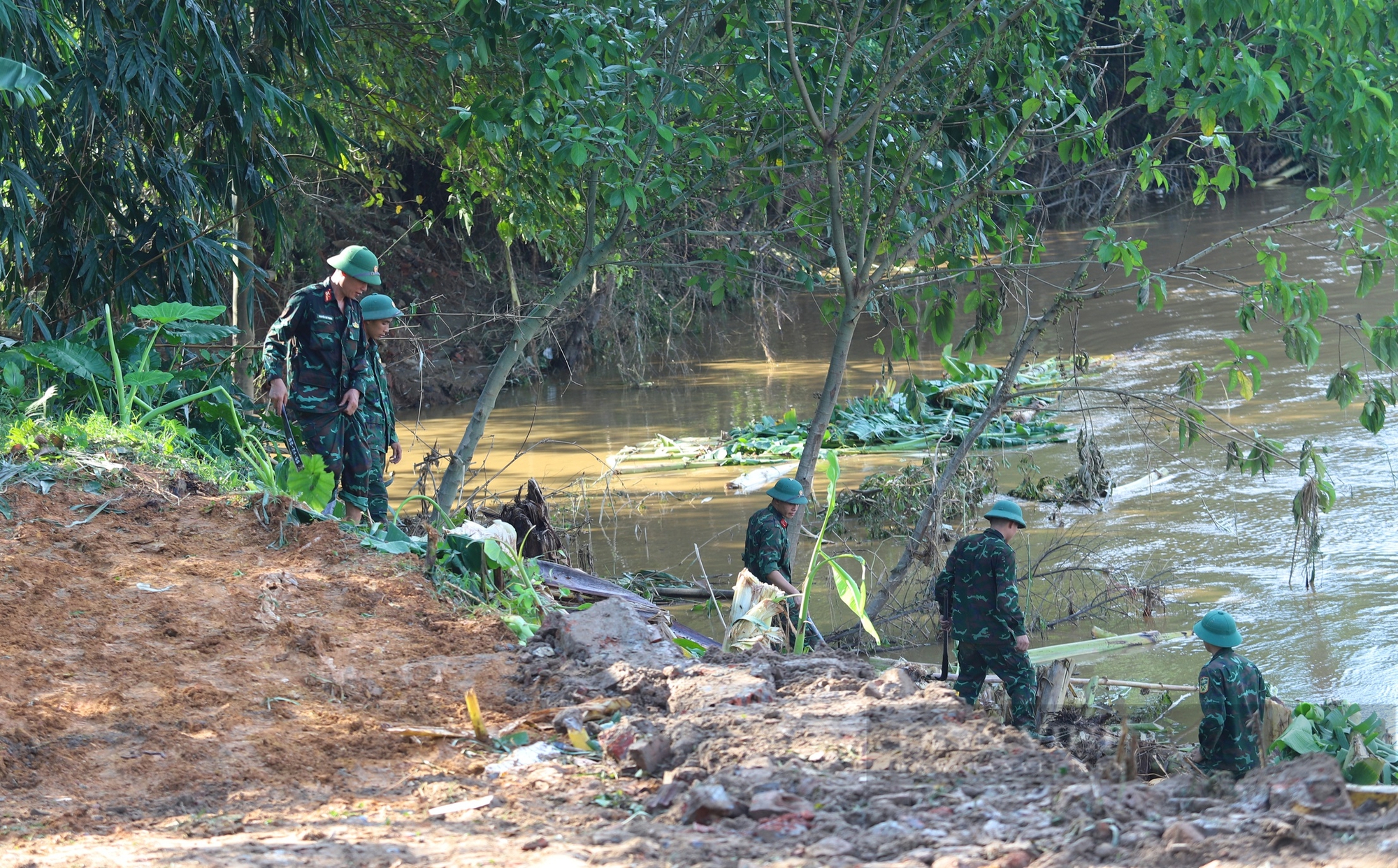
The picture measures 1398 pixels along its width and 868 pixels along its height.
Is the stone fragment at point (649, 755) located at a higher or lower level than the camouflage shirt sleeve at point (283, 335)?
lower

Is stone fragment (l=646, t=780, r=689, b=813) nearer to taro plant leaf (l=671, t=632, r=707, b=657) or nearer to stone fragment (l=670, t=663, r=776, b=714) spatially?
stone fragment (l=670, t=663, r=776, b=714)

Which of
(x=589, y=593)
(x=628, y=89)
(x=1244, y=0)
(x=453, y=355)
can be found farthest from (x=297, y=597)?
(x=453, y=355)

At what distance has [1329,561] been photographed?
8.49 m

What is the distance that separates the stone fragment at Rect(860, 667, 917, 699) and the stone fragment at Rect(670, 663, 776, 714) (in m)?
0.32

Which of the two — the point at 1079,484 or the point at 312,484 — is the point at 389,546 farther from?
the point at 1079,484

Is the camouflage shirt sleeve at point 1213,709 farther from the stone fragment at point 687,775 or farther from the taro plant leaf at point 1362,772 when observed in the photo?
the stone fragment at point 687,775

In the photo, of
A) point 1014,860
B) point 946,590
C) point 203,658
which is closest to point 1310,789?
point 1014,860

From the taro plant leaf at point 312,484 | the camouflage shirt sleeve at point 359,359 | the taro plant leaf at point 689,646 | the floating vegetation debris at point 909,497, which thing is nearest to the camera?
the taro plant leaf at point 689,646

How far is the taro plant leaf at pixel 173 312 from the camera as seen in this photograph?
623cm

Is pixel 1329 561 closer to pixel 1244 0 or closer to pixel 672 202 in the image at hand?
pixel 1244 0

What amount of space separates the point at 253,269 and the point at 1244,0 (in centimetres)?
609

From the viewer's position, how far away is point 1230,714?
509 centimetres

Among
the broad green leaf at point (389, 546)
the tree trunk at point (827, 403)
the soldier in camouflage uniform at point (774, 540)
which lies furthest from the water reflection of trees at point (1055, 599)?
the broad green leaf at point (389, 546)

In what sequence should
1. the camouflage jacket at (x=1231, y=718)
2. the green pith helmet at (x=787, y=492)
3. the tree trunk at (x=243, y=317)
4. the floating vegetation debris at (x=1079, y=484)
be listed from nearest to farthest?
the camouflage jacket at (x=1231, y=718), the green pith helmet at (x=787, y=492), the tree trunk at (x=243, y=317), the floating vegetation debris at (x=1079, y=484)
